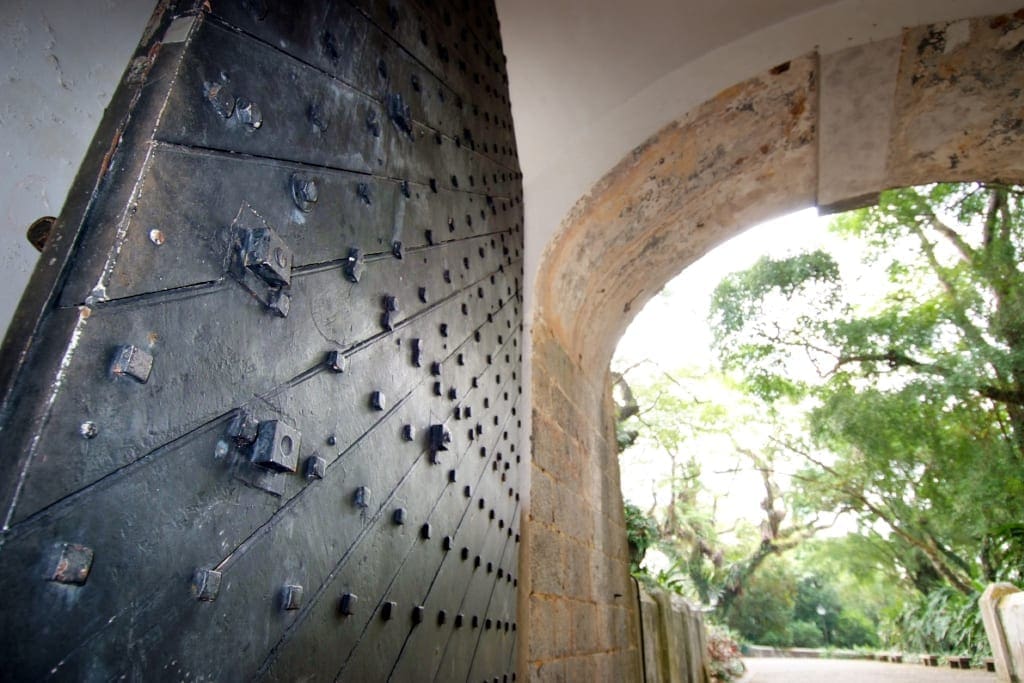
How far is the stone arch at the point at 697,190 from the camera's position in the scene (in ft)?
8.77

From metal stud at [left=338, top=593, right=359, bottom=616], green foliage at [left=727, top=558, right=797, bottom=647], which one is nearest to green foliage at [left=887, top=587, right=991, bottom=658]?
green foliage at [left=727, top=558, right=797, bottom=647]

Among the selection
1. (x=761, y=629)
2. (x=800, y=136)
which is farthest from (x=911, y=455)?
(x=761, y=629)

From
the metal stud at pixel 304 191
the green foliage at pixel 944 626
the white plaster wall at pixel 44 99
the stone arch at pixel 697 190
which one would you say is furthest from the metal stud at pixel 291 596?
the green foliage at pixel 944 626

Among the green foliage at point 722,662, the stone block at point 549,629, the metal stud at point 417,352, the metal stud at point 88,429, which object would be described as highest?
the metal stud at point 417,352

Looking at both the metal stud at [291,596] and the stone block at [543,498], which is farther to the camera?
the stone block at [543,498]

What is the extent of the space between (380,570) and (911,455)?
379 inches

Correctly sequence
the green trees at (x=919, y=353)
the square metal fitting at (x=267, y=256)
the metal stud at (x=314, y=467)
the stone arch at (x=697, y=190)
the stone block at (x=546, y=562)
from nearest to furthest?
the square metal fitting at (x=267, y=256) < the metal stud at (x=314, y=467) < the stone block at (x=546, y=562) < the stone arch at (x=697, y=190) < the green trees at (x=919, y=353)

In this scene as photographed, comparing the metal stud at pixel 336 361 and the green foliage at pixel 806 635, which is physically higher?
the metal stud at pixel 336 361

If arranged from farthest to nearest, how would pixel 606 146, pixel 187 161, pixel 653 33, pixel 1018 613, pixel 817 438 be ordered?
pixel 817 438 → pixel 1018 613 → pixel 606 146 → pixel 653 33 → pixel 187 161

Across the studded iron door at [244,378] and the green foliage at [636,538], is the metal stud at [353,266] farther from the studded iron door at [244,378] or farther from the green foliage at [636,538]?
the green foliage at [636,538]

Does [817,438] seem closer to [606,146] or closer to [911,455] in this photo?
[911,455]

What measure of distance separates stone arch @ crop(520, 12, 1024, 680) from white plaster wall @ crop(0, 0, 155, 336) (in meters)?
1.82

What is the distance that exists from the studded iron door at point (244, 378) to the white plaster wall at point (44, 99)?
2.00 ft

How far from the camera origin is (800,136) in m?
3.17
